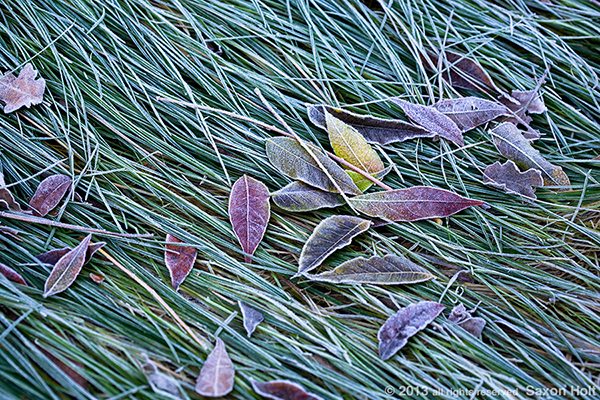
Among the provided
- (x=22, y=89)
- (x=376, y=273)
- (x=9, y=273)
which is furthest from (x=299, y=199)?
(x=22, y=89)

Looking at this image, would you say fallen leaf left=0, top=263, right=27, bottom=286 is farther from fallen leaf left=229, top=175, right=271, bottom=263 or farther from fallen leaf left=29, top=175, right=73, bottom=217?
fallen leaf left=229, top=175, right=271, bottom=263

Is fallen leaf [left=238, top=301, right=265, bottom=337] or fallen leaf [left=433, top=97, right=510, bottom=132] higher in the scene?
fallen leaf [left=433, top=97, right=510, bottom=132]

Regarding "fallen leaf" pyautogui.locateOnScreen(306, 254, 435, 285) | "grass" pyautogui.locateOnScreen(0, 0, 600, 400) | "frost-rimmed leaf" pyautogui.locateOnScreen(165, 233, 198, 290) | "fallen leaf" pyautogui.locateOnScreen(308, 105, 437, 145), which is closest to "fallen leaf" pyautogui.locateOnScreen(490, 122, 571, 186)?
"grass" pyautogui.locateOnScreen(0, 0, 600, 400)

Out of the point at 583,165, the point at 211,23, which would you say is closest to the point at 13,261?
the point at 211,23

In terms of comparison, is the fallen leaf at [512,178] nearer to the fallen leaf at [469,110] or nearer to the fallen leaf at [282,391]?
the fallen leaf at [469,110]

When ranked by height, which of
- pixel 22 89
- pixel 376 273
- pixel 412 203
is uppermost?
pixel 22 89

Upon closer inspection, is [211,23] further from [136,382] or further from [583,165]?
[583,165]

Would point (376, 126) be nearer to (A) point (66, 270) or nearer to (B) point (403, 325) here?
(B) point (403, 325)
